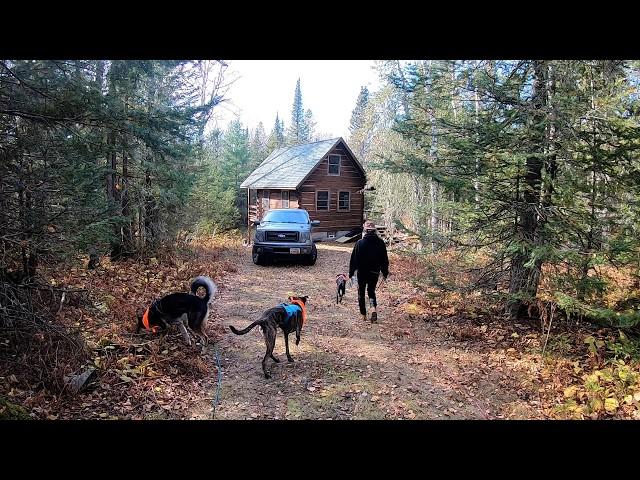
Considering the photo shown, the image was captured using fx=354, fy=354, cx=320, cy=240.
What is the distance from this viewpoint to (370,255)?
6699 millimetres

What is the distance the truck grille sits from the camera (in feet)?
40.6

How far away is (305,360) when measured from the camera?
5391 mm

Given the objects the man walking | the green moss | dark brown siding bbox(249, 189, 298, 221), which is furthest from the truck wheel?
the green moss

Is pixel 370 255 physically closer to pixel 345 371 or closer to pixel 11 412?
pixel 345 371

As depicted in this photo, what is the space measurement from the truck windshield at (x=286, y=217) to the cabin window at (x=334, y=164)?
874 centimetres

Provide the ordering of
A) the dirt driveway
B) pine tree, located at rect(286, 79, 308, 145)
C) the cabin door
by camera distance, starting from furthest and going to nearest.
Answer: pine tree, located at rect(286, 79, 308, 145) → the cabin door → the dirt driveway

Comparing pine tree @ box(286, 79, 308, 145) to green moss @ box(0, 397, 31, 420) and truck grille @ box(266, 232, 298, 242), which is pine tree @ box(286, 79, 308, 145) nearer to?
truck grille @ box(266, 232, 298, 242)

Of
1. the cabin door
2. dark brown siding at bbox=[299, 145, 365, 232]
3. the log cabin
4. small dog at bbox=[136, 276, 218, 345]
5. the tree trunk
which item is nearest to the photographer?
small dog at bbox=[136, 276, 218, 345]

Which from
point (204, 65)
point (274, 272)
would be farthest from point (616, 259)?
point (204, 65)

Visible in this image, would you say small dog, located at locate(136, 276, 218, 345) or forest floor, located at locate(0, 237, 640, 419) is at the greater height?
small dog, located at locate(136, 276, 218, 345)

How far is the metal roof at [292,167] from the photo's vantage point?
20.5m
